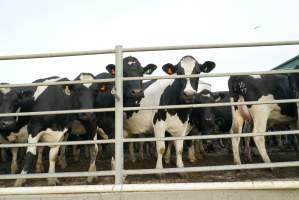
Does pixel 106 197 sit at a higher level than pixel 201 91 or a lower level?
lower

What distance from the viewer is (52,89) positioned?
7594mm

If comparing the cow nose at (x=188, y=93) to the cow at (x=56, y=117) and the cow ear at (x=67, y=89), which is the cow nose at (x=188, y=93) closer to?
the cow at (x=56, y=117)

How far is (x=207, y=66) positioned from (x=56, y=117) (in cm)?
315

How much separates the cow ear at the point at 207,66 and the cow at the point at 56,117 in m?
2.24

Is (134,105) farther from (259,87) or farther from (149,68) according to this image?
(259,87)

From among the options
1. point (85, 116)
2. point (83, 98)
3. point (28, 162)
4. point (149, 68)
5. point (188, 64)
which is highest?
point (149, 68)

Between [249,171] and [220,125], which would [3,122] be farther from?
[220,125]

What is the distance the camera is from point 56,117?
7.24 meters

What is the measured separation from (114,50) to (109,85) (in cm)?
354

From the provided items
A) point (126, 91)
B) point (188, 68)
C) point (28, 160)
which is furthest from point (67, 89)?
point (188, 68)

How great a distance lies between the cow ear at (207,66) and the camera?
7221 mm

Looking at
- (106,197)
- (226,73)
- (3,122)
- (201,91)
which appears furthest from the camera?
(201,91)

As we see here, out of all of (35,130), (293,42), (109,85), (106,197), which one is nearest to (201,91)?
(109,85)

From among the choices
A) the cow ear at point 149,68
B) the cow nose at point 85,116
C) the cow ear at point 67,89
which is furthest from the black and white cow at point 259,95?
the cow ear at point 67,89
